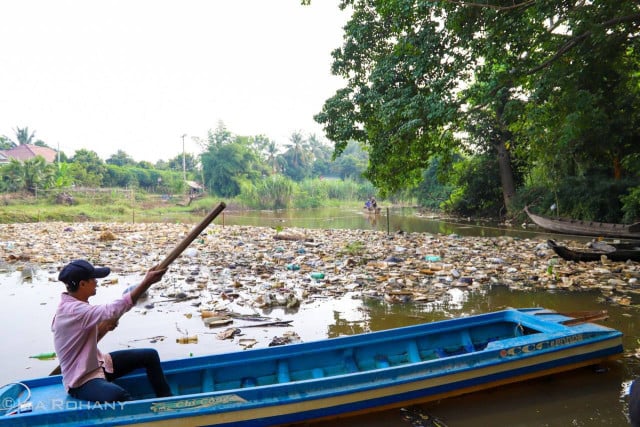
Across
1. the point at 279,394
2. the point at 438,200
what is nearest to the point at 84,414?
the point at 279,394

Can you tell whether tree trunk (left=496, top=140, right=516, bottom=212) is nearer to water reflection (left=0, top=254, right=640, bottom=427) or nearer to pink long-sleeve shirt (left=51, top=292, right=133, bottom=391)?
water reflection (left=0, top=254, right=640, bottom=427)

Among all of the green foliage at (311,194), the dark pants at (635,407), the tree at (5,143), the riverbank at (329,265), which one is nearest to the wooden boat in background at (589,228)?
the riverbank at (329,265)

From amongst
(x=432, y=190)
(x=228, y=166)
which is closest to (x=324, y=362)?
(x=432, y=190)

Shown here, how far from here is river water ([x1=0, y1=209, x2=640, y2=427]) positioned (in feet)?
11.8

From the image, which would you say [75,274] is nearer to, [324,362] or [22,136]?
[324,362]

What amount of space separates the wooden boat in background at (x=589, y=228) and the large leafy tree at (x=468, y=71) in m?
2.76

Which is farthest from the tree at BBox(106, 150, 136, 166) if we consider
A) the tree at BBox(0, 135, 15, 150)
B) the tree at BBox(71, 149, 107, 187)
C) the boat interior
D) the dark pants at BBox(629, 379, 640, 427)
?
the dark pants at BBox(629, 379, 640, 427)

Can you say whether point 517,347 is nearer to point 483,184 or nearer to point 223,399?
point 223,399

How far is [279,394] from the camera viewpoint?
10.2ft

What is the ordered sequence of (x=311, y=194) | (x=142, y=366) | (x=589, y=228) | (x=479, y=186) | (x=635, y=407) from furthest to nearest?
(x=311, y=194)
(x=479, y=186)
(x=589, y=228)
(x=142, y=366)
(x=635, y=407)

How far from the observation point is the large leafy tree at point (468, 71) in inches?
327

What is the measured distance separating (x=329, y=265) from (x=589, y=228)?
9.61m

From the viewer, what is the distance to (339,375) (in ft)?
11.1

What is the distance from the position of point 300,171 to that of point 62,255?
43684 mm
